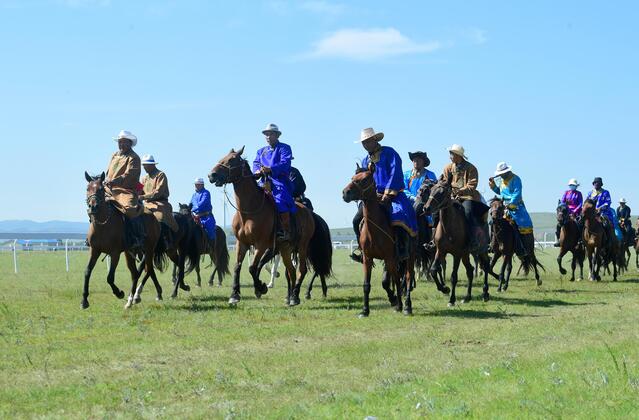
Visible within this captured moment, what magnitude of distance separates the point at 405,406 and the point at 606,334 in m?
5.24

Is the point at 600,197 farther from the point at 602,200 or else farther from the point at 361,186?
the point at 361,186

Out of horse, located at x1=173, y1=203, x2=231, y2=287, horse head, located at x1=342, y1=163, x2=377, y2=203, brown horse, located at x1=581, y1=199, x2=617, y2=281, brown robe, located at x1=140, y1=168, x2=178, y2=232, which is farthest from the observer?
brown horse, located at x1=581, y1=199, x2=617, y2=281

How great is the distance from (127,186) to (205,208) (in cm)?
655

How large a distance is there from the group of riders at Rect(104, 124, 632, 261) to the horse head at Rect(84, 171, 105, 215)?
446 millimetres

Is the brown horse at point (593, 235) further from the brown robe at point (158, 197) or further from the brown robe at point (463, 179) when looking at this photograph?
the brown robe at point (158, 197)

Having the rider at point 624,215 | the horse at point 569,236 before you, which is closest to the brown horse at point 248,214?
the horse at point 569,236

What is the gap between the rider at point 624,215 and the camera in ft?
98.4

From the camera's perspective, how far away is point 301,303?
16828 millimetres

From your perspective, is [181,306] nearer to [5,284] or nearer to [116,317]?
[116,317]

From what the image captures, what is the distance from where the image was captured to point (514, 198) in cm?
2009

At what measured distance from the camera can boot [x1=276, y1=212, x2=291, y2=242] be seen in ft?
52.2

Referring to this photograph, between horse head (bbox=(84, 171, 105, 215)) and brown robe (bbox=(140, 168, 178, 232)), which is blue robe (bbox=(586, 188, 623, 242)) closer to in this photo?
brown robe (bbox=(140, 168, 178, 232))

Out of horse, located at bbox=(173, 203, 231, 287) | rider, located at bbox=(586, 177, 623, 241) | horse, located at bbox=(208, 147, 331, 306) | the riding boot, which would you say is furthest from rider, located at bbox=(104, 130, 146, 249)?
rider, located at bbox=(586, 177, 623, 241)

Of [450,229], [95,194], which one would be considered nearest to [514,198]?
[450,229]
